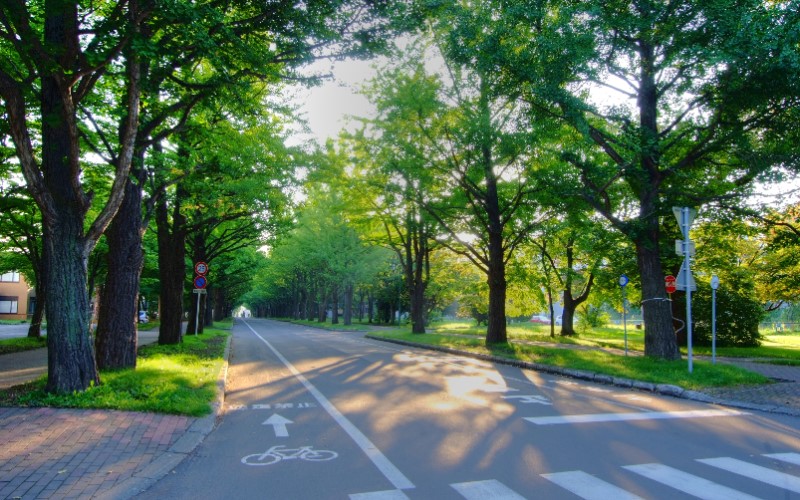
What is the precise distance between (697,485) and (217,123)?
517 inches

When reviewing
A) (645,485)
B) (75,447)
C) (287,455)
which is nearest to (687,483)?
(645,485)

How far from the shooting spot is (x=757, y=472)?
5.07 metres

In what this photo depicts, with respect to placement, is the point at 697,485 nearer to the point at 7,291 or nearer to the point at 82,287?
the point at 82,287

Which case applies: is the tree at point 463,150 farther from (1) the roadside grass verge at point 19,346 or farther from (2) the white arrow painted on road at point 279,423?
(1) the roadside grass verge at point 19,346

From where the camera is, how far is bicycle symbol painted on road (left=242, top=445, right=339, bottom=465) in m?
5.52

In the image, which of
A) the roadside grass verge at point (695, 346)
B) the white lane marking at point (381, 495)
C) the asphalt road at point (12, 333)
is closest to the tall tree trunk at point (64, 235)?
the white lane marking at point (381, 495)

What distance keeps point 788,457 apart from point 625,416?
7.46 ft

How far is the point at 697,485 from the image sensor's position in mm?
4676

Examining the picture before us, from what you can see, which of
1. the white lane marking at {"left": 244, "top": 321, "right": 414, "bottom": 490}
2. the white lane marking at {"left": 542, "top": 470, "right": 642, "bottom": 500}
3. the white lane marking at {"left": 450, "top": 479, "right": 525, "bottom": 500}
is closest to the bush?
the white lane marking at {"left": 244, "top": 321, "right": 414, "bottom": 490}


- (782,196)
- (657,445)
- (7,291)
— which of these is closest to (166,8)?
Result: (657,445)

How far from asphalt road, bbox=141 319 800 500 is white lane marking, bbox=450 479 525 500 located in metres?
0.02

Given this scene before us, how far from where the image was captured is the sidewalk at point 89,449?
4520 mm

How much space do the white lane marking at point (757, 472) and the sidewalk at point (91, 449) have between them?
392cm

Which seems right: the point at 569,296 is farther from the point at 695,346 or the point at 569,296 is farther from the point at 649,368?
the point at 649,368
